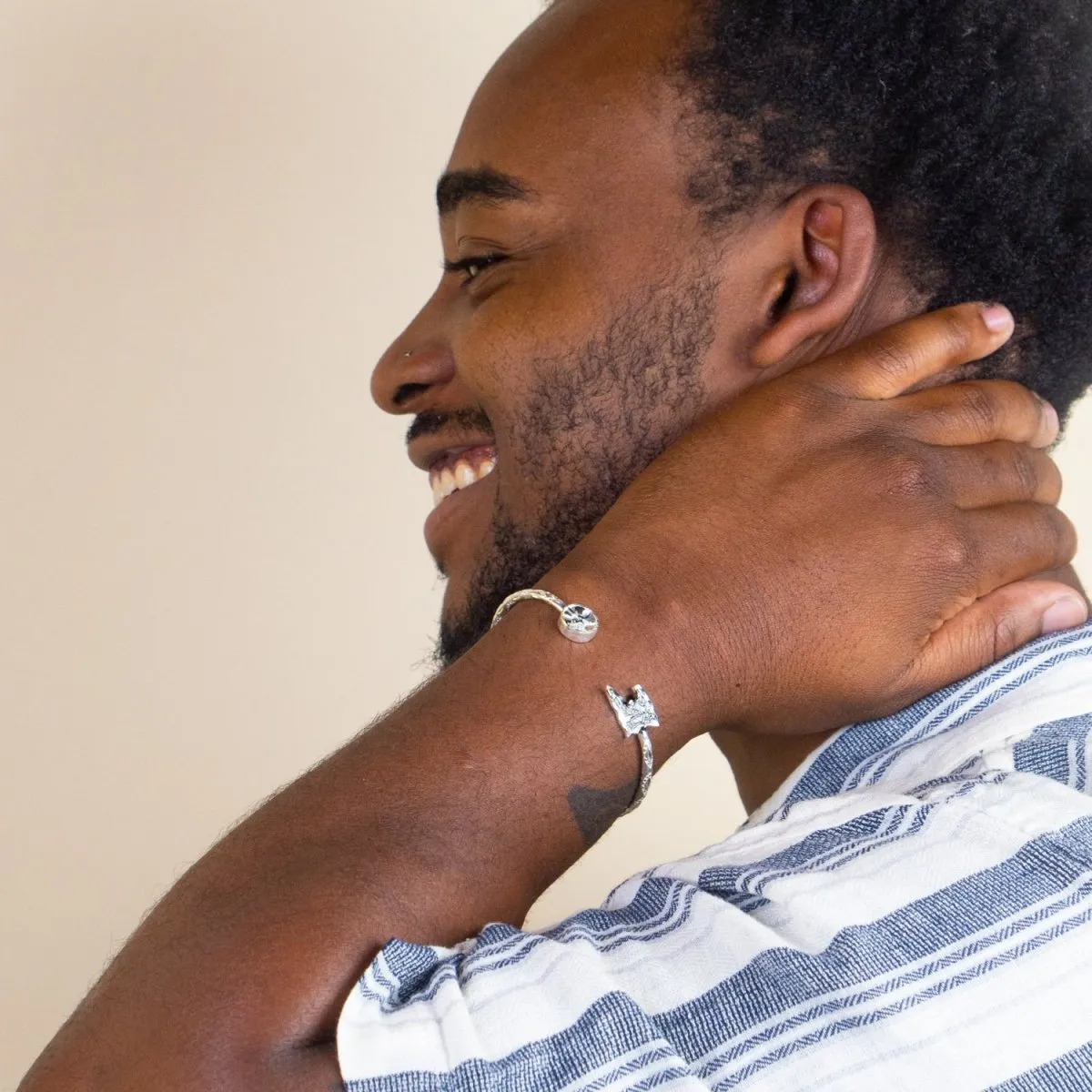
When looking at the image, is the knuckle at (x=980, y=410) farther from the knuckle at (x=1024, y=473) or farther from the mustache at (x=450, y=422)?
the mustache at (x=450, y=422)

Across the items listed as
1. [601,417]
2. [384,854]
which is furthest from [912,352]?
[384,854]

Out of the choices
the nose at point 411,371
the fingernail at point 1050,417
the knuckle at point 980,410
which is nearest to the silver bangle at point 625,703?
the knuckle at point 980,410

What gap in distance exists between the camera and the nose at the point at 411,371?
151cm

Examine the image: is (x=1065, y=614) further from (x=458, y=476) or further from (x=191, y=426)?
(x=191, y=426)

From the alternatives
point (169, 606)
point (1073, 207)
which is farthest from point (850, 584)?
point (169, 606)

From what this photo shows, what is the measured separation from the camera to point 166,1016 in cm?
78

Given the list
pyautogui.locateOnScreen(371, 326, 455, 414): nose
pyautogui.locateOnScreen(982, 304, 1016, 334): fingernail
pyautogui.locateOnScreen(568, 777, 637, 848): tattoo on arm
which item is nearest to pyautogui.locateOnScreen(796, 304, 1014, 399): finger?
pyautogui.locateOnScreen(982, 304, 1016, 334): fingernail

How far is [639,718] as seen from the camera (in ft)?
3.08

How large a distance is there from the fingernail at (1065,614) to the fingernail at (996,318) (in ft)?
0.79

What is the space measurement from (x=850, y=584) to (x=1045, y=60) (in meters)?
0.58

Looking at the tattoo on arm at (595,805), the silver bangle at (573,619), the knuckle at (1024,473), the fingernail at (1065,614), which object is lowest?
the fingernail at (1065,614)

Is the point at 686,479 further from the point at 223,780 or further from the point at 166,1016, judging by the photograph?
the point at 223,780

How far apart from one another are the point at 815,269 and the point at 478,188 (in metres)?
0.36

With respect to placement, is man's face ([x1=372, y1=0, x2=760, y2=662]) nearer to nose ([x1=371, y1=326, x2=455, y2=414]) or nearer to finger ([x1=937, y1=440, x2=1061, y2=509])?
nose ([x1=371, y1=326, x2=455, y2=414])
